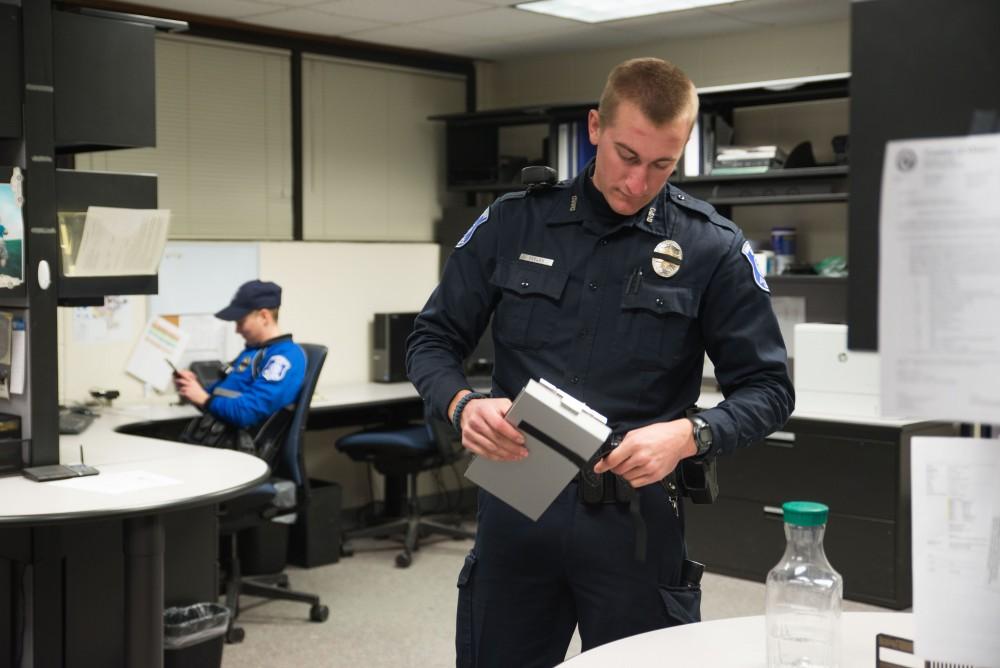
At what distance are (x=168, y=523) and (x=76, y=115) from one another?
3.99 ft

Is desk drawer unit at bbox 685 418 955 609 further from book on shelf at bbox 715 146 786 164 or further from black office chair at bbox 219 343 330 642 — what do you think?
black office chair at bbox 219 343 330 642

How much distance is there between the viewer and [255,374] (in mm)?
4301

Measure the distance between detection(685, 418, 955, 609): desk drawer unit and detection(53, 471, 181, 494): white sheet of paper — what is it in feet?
8.29

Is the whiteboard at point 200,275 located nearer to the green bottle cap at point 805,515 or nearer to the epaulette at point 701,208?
the epaulette at point 701,208

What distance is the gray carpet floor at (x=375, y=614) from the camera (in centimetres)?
393

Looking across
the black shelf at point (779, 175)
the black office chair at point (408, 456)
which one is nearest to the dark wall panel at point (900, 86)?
the black shelf at point (779, 175)

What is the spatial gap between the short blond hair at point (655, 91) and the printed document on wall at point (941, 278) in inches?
37.3

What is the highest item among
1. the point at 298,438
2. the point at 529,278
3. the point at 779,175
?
the point at 779,175

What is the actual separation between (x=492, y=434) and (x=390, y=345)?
13.8 feet

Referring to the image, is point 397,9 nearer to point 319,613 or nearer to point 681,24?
point 681,24

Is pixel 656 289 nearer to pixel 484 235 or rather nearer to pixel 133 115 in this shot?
pixel 484 235

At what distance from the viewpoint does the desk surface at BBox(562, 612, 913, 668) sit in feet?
4.86

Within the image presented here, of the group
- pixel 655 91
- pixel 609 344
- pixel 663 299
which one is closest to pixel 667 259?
pixel 663 299

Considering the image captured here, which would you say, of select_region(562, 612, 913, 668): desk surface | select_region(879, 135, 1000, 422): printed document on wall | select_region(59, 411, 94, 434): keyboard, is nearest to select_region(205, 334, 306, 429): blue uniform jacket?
select_region(59, 411, 94, 434): keyboard
